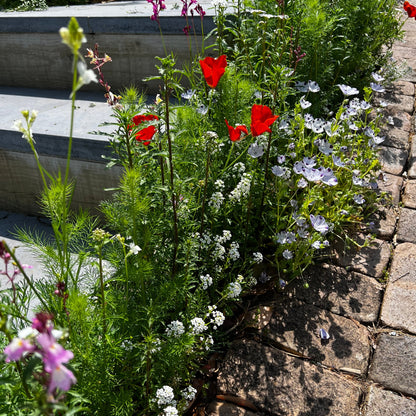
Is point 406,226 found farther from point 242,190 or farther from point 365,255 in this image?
point 242,190

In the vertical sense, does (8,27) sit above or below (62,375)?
above

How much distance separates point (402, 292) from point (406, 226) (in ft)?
1.81

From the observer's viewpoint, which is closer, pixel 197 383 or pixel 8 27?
pixel 197 383

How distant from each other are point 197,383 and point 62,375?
1.12 m

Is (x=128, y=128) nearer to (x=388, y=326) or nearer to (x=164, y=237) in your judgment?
(x=164, y=237)

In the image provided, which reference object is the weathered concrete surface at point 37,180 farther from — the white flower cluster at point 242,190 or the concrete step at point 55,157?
the white flower cluster at point 242,190

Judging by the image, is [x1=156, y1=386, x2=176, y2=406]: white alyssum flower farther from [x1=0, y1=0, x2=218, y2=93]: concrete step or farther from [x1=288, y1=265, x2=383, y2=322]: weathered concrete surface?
[x1=0, y1=0, x2=218, y2=93]: concrete step

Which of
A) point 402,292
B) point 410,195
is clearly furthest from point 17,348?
point 410,195

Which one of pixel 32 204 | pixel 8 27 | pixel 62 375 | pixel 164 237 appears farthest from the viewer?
pixel 8 27

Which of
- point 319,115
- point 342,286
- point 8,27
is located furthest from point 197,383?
point 8,27

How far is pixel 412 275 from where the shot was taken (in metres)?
2.18

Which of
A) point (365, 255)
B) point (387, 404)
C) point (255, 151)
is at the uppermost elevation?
point (255, 151)

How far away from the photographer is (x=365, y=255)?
2312 millimetres

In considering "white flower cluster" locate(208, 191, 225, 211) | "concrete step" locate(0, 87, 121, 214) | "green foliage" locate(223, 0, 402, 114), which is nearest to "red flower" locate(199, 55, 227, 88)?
"white flower cluster" locate(208, 191, 225, 211)
